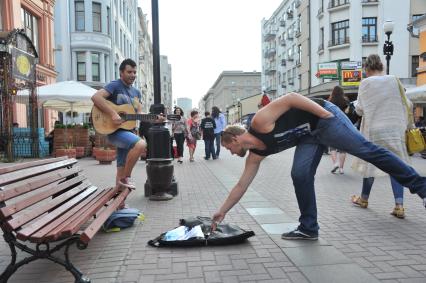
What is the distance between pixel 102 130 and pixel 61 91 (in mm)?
10232

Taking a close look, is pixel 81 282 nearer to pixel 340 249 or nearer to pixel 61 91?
pixel 340 249

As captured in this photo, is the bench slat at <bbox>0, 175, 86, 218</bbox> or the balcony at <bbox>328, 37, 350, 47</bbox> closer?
the bench slat at <bbox>0, 175, 86, 218</bbox>

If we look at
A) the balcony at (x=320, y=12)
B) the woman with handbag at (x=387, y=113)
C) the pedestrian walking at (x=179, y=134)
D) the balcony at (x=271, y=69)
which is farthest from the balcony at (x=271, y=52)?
the woman with handbag at (x=387, y=113)

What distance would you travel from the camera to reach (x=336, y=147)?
146 inches

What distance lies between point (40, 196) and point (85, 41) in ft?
117

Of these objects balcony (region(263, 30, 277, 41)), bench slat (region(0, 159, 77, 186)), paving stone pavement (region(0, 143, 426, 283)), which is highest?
balcony (region(263, 30, 277, 41))

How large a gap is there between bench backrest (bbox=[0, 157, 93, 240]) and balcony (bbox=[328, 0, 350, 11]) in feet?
135

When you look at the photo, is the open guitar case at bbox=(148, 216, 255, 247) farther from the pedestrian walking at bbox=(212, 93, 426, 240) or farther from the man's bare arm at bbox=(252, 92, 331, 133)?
the man's bare arm at bbox=(252, 92, 331, 133)

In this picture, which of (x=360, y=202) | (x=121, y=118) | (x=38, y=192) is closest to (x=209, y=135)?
(x=360, y=202)

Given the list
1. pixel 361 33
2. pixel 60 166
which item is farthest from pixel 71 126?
pixel 361 33

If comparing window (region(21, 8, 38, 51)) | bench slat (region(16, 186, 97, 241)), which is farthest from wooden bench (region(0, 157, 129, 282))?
window (region(21, 8, 38, 51))

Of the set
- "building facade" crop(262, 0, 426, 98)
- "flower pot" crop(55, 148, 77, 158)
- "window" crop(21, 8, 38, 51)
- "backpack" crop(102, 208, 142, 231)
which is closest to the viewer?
"backpack" crop(102, 208, 142, 231)

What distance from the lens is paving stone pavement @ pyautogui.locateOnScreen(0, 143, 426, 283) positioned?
3213 millimetres

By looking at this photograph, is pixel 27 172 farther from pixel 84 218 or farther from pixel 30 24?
pixel 30 24
